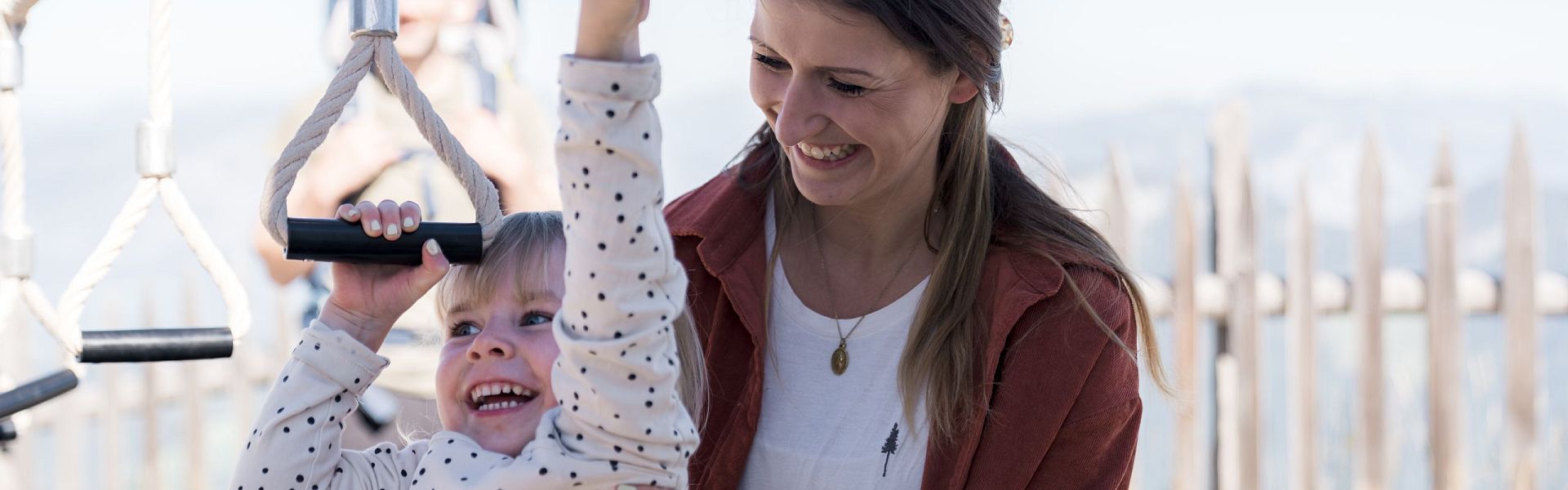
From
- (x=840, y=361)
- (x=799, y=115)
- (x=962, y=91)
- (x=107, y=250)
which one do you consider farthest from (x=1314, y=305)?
(x=107, y=250)

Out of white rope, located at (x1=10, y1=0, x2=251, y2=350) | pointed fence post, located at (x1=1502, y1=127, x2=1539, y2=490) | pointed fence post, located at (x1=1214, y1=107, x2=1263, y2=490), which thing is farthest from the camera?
pointed fence post, located at (x1=1214, y1=107, x2=1263, y2=490)

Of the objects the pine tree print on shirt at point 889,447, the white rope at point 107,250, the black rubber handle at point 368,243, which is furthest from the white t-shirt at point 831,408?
the white rope at point 107,250

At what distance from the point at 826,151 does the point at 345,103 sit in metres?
0.53

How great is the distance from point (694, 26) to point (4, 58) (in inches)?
51.4

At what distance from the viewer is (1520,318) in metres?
2.71

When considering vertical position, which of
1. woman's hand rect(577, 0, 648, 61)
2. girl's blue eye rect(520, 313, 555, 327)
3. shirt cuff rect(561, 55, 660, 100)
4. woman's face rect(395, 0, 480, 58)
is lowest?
girl's blue eye rect(520, 313, 555, 327)

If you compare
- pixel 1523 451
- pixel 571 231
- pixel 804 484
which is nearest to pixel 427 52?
pixel 804 484

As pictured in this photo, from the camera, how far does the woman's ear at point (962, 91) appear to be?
160cm

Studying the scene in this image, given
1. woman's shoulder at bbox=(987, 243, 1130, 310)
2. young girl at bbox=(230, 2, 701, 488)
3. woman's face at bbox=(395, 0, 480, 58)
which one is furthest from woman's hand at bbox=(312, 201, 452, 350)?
woman's face at bbox=(395, 0, 480, 58)

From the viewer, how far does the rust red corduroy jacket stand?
56.6 inches

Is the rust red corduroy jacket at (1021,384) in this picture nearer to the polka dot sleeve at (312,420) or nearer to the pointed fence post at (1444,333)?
the polka dot sleeve at (312,420)

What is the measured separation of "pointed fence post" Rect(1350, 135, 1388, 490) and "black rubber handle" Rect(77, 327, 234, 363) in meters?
2.14

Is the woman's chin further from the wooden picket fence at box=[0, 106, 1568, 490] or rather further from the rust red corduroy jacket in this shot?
the wooden picket fence at box=[0, 106, 1568, 490]

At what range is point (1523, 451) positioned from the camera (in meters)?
2.73
